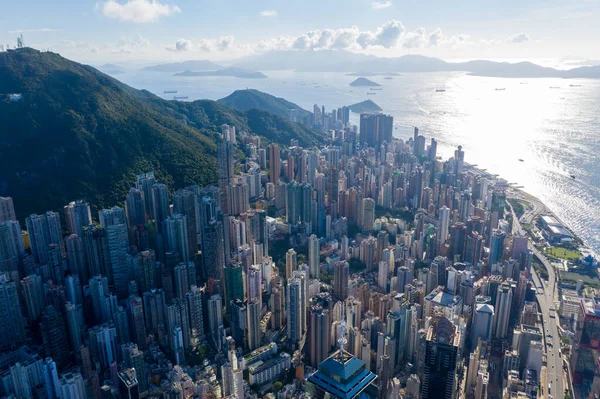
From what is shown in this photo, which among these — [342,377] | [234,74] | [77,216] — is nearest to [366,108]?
[77,216]

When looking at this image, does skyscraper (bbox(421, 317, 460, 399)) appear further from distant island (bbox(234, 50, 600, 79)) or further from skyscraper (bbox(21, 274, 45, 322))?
distant island (bbox(234, 50, 600, 79))

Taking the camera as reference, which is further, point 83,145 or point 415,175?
point 415,175

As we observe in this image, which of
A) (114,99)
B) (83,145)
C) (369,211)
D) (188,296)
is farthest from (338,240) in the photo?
(114,99)

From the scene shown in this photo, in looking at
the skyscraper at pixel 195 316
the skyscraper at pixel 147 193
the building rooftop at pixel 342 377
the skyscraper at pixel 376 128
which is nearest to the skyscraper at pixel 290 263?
the skyscraper at pixel 195 316

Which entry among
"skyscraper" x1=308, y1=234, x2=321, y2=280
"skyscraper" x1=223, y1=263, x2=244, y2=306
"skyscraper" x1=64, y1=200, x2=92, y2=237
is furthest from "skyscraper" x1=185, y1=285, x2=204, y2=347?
"skyscraper" x1=64, y1=200, x2=92, y2=237

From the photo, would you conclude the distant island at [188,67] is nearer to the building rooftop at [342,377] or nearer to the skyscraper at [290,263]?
the skyscraper at [290,263]

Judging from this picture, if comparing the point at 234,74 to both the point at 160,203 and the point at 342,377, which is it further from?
the point at 342,377

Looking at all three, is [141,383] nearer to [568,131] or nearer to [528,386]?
[528,386]

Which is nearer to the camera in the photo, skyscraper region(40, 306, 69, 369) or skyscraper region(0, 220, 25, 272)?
skyscraper region(40, 306, 69, 369)

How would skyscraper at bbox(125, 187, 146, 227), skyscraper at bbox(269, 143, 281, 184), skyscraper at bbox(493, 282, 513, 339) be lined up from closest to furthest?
skyscraper at bbox(493, 282, 513, 339) → skyscraper at bbox(125, 187, 146, 227) → skyscraper at bbox(269, 143, 281, 184)
